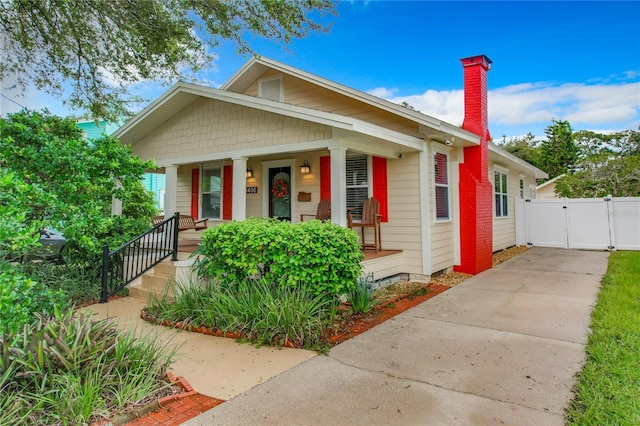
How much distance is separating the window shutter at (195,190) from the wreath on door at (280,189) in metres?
2.55

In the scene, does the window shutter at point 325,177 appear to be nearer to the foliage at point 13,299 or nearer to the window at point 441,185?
the window at point 441,185

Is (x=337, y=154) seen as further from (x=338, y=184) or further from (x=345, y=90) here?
(x=345, y=90)

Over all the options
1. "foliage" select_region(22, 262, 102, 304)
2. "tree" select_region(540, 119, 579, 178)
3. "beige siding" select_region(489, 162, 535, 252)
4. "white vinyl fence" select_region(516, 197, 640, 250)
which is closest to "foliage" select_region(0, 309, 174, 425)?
"foliage" select_region(22, 262, 102, 304)

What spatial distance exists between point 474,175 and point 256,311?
20.6 feet

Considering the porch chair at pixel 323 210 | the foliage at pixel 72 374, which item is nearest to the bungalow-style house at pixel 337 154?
the porch chair at pixel 323 210

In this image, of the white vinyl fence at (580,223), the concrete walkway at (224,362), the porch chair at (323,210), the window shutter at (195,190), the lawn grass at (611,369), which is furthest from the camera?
the white vinyl fence at (580,223)

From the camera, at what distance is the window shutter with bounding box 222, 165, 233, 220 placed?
10.2 metres

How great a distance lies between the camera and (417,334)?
4492 millimetres

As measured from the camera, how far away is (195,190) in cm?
1095

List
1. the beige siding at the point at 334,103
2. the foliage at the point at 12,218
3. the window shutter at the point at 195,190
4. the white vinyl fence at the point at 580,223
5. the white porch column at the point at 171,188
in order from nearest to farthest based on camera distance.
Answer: the foliage at the point at 12,218 → the beige siding at the point at 334,103 → the white porch column at the point at 171,188 → the window shutter at the point at 195,190 → the white vinyl fence at the point at 580,223

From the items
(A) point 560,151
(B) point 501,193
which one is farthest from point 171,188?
(A) point 560,151

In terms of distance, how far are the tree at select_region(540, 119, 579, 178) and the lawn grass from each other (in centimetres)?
2742

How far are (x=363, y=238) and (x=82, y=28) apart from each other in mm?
7202

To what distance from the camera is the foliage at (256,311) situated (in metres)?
4.16
